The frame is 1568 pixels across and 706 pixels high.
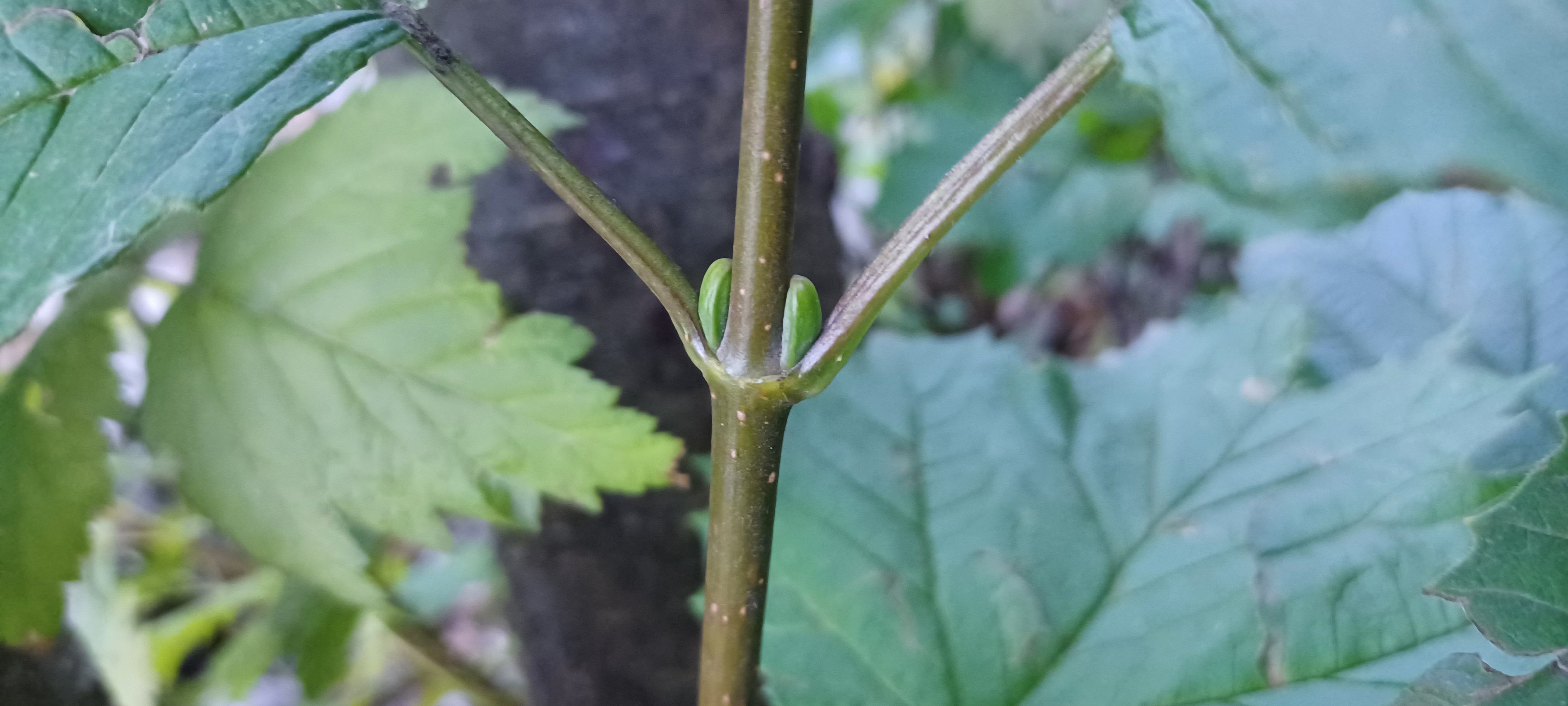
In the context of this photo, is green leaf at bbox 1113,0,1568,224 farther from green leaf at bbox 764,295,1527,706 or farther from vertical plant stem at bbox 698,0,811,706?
green leaf at bbox 764,295,1527,706

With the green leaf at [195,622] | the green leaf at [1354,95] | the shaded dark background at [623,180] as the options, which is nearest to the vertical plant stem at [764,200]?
the green leaf at [1354,95]

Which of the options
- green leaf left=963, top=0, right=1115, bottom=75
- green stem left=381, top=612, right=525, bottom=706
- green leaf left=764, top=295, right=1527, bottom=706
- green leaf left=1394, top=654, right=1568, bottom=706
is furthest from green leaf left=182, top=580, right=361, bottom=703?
green leaf left=963, top=0, right=1115, bottom=75

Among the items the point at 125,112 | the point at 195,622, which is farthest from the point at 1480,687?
the point at 195,622

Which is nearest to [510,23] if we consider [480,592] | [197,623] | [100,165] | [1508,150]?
[100,165]

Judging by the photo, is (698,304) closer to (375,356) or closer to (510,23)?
(375,356)

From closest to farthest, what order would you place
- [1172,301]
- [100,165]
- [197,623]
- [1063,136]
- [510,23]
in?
1. [100,165]
2. [510,23]
3. [197,623]
4. [1063,136]
5. [1172,301]
